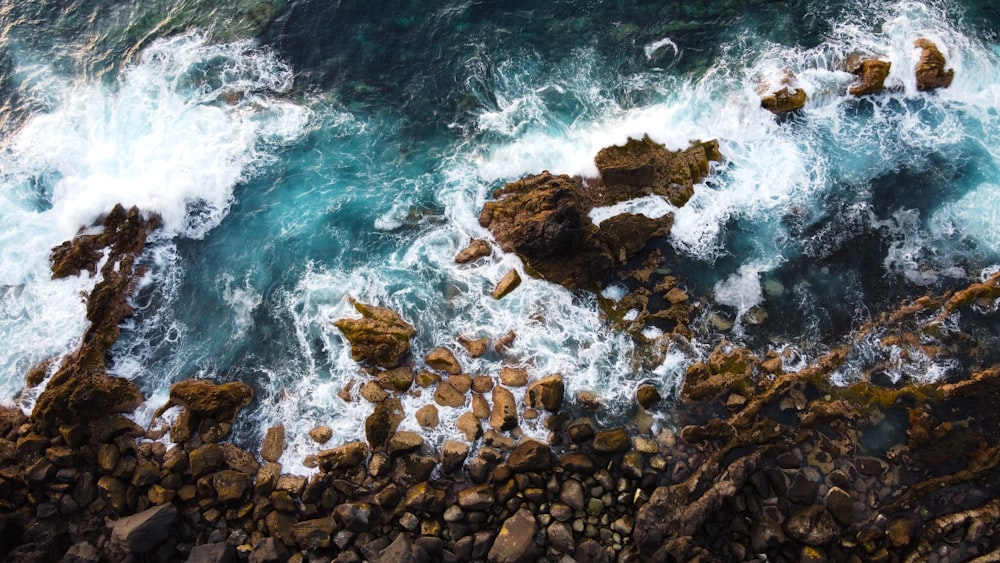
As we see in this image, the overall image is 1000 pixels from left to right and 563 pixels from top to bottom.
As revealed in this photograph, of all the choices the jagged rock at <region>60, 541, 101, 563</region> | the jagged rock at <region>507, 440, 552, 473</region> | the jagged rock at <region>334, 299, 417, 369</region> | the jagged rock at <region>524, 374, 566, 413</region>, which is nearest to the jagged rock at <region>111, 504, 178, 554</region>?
the jagged rock at <region>60, 541, 101, 563</region>

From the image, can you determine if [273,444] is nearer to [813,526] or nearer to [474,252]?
[474,252]

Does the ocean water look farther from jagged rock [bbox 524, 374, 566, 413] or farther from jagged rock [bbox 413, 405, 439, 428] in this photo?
jagged rock [bbox 524, 374, 566, 413]

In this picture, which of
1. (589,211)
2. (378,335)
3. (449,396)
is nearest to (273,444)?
(378,335)

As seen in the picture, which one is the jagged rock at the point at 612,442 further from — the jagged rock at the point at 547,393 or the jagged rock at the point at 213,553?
the jagged rock at the point at 213,553

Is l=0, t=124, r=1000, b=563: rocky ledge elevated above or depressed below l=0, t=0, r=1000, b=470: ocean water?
below

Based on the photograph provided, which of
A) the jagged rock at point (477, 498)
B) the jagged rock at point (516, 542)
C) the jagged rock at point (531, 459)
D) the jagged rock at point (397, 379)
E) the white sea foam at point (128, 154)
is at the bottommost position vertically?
the jagged rock at point (516, 542)

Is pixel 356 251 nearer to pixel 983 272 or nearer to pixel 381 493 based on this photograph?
pixel 381 493

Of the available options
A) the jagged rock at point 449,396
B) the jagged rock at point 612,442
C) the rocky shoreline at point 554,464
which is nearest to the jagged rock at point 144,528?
the rocky shoreline at point 554,464
